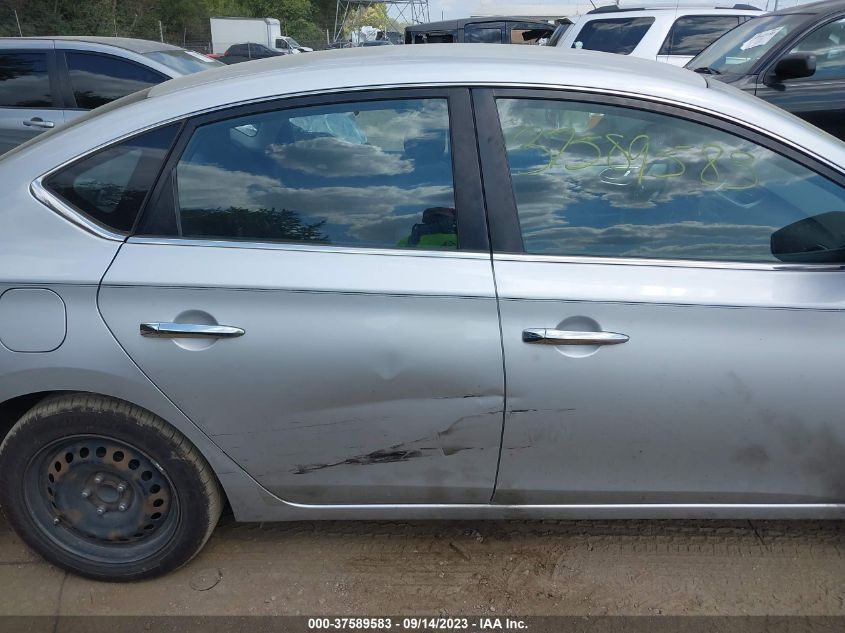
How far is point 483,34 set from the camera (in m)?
14.3

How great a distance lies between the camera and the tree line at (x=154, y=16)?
1102 inches

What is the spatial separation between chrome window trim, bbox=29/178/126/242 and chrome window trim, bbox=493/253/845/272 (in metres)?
1.13

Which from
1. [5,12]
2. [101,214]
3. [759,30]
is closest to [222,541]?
[101,214]

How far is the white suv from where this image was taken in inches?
343

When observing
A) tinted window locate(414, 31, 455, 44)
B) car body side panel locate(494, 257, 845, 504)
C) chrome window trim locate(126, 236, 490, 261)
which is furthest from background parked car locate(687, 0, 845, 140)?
tinted window locate(414, 31, 455, 44)

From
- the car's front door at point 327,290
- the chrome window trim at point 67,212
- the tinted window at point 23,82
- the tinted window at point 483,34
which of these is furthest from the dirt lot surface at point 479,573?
the tinted window at point 483,34

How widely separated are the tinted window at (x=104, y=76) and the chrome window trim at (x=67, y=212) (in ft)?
14.3

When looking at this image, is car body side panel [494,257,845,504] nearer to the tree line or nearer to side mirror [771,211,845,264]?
side mirror [771,211,845,264]

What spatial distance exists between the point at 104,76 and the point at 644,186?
5.44 meters

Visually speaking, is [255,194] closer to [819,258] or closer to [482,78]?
[482,78]

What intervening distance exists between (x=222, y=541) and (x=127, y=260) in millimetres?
1140

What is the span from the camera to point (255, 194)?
2.11 meters

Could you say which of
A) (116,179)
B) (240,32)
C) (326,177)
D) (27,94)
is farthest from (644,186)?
(240,32)

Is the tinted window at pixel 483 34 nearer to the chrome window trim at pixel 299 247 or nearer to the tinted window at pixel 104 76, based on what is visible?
the tinted window at pixel 104 76
